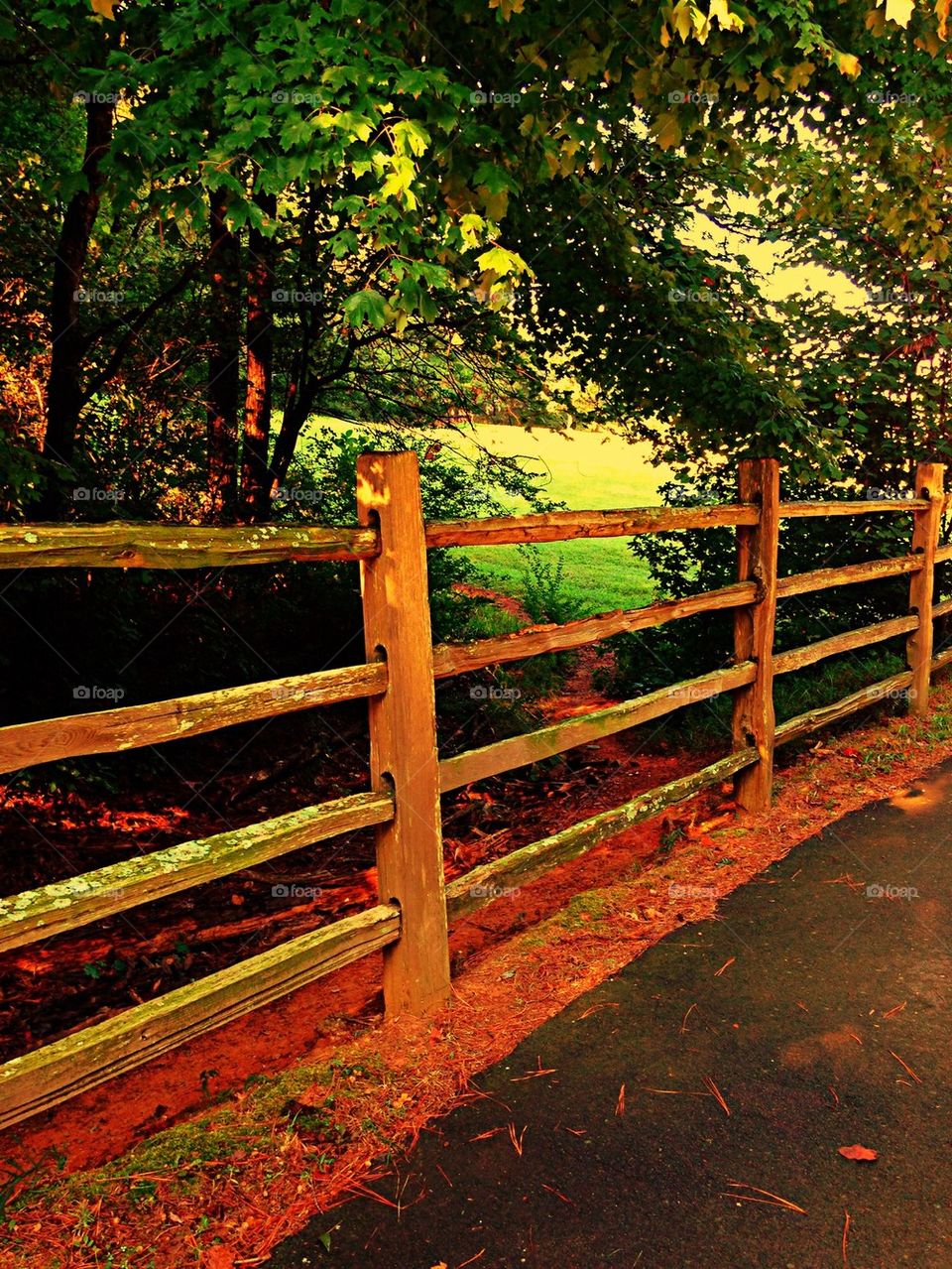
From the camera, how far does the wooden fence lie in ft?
7.95

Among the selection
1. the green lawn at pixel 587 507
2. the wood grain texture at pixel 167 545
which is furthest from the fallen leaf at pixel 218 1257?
the green lawn at pixel 587 507

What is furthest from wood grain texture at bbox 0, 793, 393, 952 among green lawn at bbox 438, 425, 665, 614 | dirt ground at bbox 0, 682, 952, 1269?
green lawn at bbox 438, 425, 665, 614

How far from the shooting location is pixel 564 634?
13.8ft

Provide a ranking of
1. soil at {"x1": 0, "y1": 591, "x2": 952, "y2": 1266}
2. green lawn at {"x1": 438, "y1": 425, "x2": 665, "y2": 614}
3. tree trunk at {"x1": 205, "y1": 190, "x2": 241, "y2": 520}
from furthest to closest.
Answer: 1. green lawn at {"x1": 438, "y1": 425, "x2": 665, "y2": 614}
2. tree trunk at {"x1": 205, "y1": 190, "x2": 241, "y2": 520}
3. soil at {"x1": 0, "y1": 591, "x2": 952, "y2": 1266}

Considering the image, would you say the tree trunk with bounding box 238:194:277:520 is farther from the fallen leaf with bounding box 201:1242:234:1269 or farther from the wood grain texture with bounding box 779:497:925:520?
the fallen leaf with bounding box 201:1242:234:1269

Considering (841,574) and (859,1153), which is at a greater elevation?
(841,574)

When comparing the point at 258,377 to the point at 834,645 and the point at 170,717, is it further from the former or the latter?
the point at 170,717

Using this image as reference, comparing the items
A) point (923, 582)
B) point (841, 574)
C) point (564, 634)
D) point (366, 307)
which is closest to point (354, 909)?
point (564, 634)

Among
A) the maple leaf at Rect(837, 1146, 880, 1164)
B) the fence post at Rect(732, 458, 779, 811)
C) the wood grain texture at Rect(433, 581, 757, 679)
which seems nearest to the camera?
the maple leaf at Rect(837, 1146, 880, 1164)

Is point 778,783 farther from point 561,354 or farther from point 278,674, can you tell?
point 561,354

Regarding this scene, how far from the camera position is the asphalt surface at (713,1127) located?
2.37m

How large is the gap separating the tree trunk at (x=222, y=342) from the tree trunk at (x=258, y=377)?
0.13m

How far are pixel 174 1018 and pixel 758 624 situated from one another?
3.85 m

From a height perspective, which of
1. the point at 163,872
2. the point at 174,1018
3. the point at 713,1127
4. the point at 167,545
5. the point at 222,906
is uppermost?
the point at 167,545
